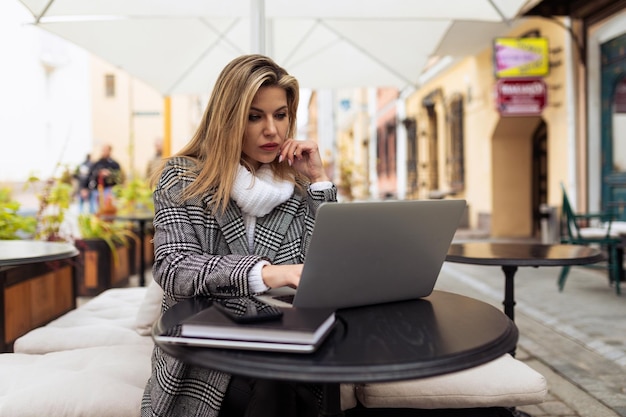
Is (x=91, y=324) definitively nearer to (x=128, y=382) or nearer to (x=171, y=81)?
(x=128, y=382)

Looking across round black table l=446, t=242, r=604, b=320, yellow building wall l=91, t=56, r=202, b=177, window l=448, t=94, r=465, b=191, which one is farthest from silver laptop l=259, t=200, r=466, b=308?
yellow building wall l=91, t=56, r=202, b=177

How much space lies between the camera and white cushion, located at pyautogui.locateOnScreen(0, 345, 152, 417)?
1.75 meters

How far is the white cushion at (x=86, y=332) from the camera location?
249cm

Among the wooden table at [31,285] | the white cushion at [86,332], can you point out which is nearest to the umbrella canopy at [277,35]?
the wooden table at [31,285]

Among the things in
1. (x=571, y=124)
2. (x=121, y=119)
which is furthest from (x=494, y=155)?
(x=121, y=119)

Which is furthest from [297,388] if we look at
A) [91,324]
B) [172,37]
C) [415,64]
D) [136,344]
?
[415,64]

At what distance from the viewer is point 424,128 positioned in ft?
50.6

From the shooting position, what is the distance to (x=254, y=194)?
168 centimetres

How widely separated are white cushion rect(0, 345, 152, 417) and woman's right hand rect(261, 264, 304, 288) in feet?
2.25

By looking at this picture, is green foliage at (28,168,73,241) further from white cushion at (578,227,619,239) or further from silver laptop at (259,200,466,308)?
white cushion at (578,227,619,239)

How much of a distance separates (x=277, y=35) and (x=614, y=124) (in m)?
4.39

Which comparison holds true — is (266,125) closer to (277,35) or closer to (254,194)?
(254,194)

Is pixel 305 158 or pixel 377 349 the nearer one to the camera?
pixel 377 349

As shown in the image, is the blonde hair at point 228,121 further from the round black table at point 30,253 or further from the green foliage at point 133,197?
the green foliage at point 133,197
